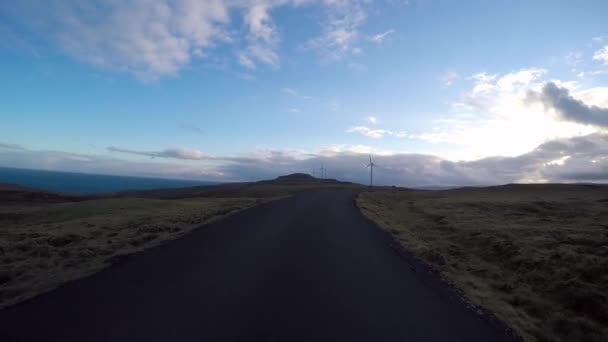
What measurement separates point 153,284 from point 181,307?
6.24 ft

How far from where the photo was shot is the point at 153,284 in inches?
310

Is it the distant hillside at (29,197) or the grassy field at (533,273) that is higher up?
the grassy field at (533,273)

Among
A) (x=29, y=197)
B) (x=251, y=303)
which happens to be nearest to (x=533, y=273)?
(x=251, y=303)

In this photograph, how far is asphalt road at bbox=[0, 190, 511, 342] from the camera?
17.9 ft

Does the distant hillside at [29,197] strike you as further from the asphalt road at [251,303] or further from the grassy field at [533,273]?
the grassy field at [533,273]

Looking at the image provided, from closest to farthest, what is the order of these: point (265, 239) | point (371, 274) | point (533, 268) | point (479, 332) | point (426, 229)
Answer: point (479, 332)
point (371, 274)
point (533, 268)
point (265, 239)
point (426, 229)

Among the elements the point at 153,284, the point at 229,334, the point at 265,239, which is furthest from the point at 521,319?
the point at 265,239

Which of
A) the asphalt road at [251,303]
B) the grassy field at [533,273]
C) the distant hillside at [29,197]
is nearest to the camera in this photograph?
the asphalt road at [251,303]

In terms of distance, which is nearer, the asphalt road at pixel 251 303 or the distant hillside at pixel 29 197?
the asphalt road at pixel 251 303

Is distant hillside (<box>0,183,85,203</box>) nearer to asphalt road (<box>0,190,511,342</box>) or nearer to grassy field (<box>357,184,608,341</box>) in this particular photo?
asphalt road (<box>0,190,511,342</box>)

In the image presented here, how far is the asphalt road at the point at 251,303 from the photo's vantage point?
215 inches

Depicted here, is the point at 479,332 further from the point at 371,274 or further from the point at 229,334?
the point at 229,334

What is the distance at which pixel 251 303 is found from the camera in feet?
21.9

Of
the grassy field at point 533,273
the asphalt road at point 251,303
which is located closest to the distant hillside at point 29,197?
the asphalt road at point 251,303
